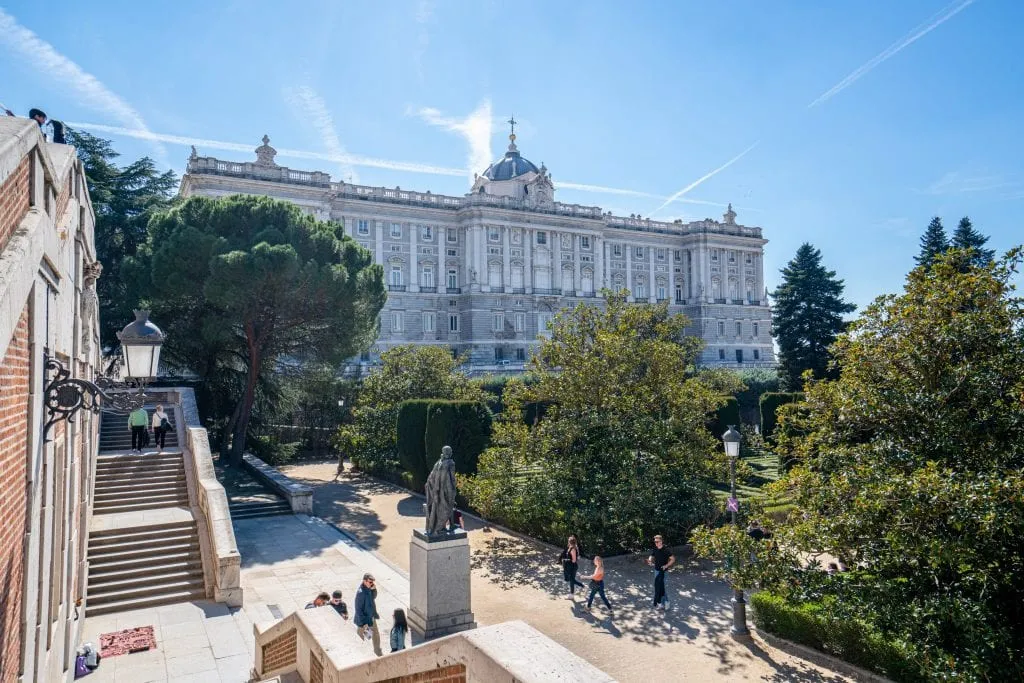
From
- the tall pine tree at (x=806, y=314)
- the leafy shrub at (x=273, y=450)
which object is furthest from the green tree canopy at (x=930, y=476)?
the tall pine tree at (x=806, y=314)

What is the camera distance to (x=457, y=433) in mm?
23219

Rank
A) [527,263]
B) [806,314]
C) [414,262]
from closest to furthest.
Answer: [806,314] < [414,262] < [527,263]

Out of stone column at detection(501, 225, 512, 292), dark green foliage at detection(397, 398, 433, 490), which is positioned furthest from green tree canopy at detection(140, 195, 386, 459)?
stone column at detection(501, 225, 512, 292)

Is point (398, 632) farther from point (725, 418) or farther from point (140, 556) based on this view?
point (725, 418)

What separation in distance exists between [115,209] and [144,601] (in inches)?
930

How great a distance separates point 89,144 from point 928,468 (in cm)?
3438

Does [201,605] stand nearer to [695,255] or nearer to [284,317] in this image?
[284,317]

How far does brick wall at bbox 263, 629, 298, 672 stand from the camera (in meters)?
8.60

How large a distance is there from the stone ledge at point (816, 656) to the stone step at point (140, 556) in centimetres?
1122

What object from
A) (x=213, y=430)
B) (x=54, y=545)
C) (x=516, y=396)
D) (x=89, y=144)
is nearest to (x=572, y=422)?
(x=516, y=396)

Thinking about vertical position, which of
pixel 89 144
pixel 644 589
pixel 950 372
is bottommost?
pixel 644 589

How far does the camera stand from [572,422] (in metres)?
17.1

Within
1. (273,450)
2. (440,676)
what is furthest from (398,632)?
(273,450)

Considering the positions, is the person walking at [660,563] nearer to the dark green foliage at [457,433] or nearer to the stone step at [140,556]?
the stone step at [140,556]
